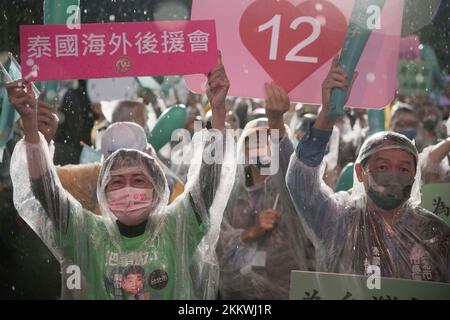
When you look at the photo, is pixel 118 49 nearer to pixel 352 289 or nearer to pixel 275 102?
pixel 275 102

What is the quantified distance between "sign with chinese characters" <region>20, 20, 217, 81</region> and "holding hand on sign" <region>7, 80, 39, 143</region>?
62 mm

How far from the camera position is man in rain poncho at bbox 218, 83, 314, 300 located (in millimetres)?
4285

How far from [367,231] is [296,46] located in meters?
0.81

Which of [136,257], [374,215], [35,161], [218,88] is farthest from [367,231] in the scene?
[35,161]

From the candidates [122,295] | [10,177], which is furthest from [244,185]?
[10,177]

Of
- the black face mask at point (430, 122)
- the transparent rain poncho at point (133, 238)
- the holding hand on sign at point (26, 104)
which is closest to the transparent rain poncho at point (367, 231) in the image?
the black face mask at point (430, 122)

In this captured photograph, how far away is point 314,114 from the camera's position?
14.0 ft

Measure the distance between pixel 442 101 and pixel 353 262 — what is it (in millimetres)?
744

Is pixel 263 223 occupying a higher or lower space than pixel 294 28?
lower

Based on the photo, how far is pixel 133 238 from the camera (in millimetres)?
4316

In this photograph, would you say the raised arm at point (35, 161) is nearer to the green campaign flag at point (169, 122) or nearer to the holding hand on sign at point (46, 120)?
the holding hand on sign at point (46, 120)

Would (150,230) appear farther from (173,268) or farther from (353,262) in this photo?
(353,262)

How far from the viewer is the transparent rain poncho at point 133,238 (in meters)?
4.29

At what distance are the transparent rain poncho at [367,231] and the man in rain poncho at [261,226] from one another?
55 millimetres
